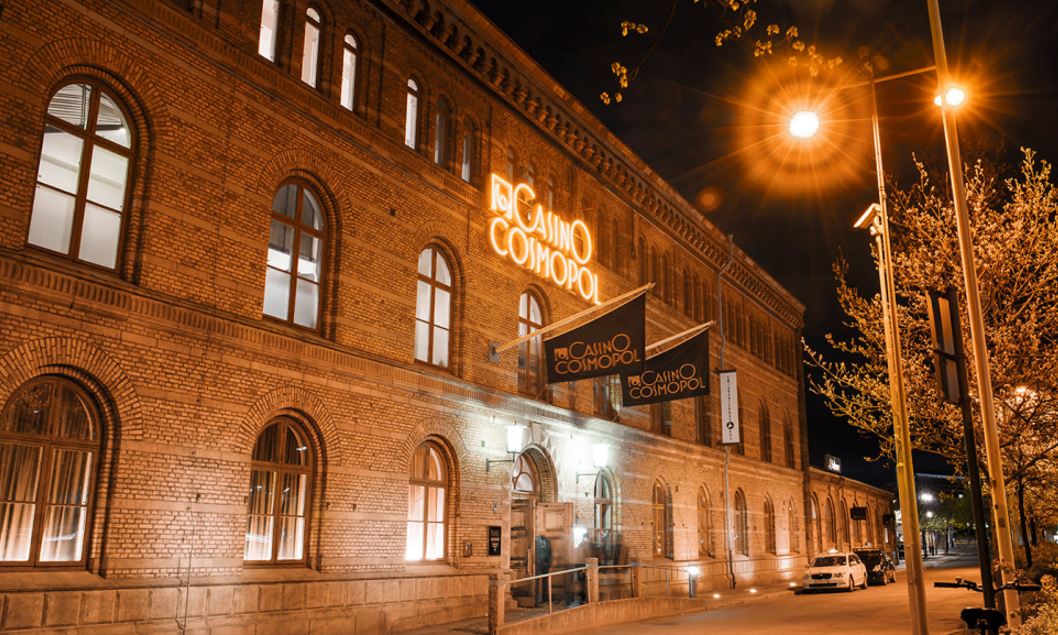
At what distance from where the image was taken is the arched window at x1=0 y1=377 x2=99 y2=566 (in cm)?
1149

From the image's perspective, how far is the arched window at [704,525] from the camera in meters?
32.4

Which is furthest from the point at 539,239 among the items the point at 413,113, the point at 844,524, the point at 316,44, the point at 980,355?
the point at 844,524

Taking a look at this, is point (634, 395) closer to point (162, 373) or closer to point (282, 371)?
point (282, 371)

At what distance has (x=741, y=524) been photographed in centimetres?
3609

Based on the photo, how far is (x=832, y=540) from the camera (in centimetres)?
4975

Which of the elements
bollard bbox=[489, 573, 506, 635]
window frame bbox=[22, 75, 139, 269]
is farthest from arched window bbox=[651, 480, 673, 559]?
window frame bbox=[22, 75, 139, 269]

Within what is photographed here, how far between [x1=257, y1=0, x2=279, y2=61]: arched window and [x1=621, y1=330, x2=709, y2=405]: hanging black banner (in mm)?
11161

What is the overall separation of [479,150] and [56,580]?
13799 millimetres

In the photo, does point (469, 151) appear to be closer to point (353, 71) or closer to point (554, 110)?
point (554, 110)

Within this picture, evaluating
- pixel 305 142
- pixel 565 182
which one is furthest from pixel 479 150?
pixel 305 142

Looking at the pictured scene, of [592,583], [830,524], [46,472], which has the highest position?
[46,472]

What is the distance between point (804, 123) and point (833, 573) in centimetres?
2342

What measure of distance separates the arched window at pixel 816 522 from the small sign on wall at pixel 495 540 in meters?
30.2

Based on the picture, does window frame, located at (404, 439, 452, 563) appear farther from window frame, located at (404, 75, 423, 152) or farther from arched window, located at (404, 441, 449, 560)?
window frame, located at (404, 75, 423, 152)
